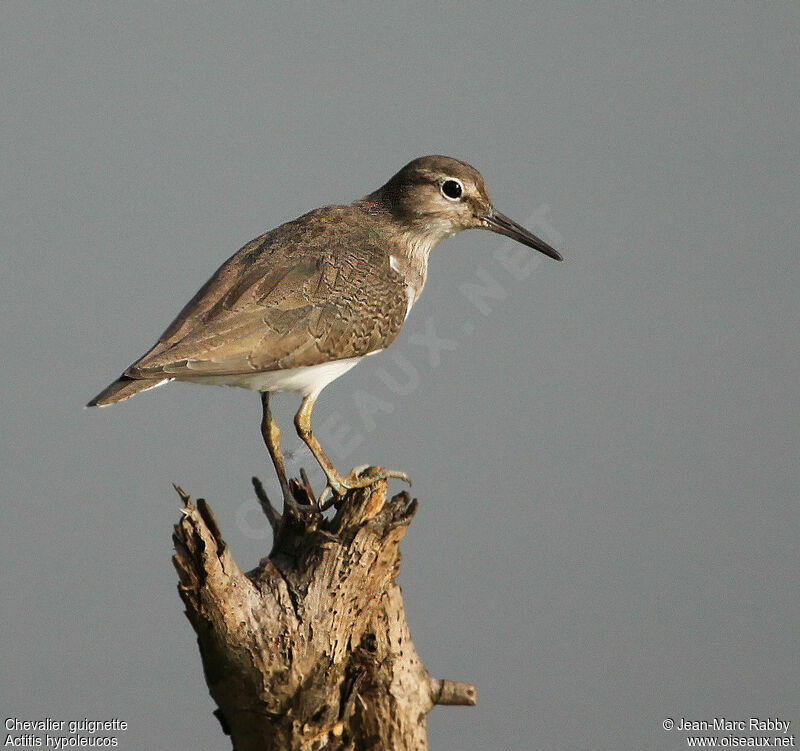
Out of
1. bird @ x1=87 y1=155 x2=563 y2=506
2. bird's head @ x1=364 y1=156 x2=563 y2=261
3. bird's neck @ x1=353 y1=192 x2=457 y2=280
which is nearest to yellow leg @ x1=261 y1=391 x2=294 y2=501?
bird @ x1=87 y1=155 x2=563 y2=506

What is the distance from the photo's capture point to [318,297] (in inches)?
243

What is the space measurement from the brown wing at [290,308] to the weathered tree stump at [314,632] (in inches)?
29.4

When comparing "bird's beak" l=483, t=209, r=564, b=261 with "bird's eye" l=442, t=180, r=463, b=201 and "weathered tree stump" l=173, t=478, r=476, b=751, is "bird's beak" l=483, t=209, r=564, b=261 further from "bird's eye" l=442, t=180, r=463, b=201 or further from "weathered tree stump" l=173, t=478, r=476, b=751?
"weathered tree stump" l=173, t=478, r=476, b=751

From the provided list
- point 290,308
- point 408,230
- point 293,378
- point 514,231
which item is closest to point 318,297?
point 290,308

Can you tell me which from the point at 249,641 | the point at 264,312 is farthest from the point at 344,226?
the point at 249,641

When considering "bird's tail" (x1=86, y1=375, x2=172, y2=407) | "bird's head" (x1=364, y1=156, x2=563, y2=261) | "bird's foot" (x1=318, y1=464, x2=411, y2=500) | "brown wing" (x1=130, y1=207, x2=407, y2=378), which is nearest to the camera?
"bird's tail" (x1=86, y1=375, x2=172, y2=407)

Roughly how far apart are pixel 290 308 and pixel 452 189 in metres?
1.32

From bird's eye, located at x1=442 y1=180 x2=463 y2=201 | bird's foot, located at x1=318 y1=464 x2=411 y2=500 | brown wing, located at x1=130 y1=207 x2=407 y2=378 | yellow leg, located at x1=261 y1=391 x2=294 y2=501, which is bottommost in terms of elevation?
bird's foot, located at x1=318 y1=464 x2=411 y2=500

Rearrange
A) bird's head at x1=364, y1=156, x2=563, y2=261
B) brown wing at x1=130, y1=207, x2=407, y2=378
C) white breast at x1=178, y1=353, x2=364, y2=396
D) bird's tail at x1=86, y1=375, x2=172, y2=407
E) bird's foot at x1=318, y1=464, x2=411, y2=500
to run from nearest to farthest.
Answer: bird's tail at x1=86, y1=375, x2=172, y2=407, brown wing at x1=130, y1=207, x2=407, y2=378, white breast at x1=178, y1=353, x2=364, y2=396, bird's foot at x1=318, y1=464, x2=411, y2=500, bird's head at x1=364, y1=156, x2=563, y2=261

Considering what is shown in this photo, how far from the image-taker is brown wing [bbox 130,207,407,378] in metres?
5.79

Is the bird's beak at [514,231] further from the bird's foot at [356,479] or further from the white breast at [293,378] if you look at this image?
the bird's foot at [356,479]

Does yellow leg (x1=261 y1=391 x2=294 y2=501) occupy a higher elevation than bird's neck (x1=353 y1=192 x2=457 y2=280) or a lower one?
lower

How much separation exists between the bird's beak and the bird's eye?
239mm

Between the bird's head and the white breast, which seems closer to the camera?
the white breast
